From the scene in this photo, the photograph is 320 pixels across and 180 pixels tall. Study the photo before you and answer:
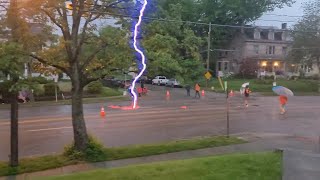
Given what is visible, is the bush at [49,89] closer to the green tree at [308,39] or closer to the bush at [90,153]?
the bush at [90,153]

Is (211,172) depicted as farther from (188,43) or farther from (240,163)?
(188,43)

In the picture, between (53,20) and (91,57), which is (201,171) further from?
(53,20)

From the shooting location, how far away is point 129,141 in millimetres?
15625

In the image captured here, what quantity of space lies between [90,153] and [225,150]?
14.3 ft

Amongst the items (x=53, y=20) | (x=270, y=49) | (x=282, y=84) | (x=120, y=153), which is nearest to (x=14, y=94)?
(x=53, y=20)

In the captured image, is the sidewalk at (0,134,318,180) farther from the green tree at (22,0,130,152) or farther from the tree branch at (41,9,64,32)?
the tree branch at (41,9,64,32)

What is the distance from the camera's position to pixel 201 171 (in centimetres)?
970

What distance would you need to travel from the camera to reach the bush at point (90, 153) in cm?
1191

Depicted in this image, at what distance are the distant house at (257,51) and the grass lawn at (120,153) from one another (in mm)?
57704

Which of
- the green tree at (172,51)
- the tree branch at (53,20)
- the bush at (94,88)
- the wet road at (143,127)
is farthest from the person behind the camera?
the bush at (94,88)

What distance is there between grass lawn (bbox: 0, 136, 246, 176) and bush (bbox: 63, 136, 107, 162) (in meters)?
0.09

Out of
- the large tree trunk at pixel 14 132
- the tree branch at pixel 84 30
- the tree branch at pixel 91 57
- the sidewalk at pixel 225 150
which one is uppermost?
the tree branch at pixel 84 30

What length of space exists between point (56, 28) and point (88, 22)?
104 centimetres

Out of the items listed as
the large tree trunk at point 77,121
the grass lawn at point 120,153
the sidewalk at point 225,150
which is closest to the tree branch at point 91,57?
the large tree trunk at point 77,121
